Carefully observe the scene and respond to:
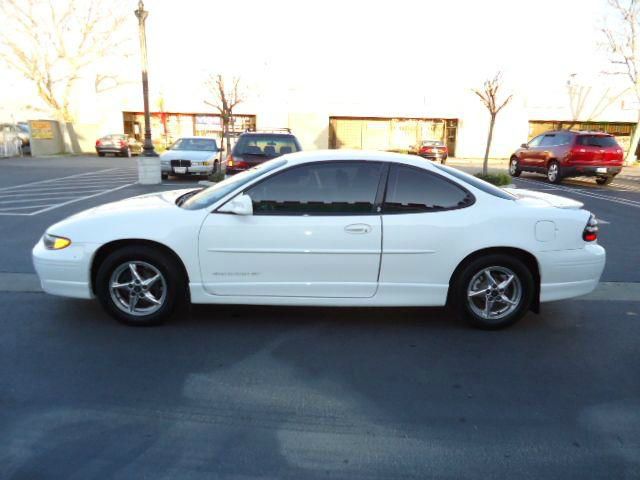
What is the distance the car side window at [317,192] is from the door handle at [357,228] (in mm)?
121

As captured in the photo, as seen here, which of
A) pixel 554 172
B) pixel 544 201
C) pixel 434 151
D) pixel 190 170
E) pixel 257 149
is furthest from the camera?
pixel 434 151

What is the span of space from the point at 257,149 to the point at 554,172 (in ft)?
34.4

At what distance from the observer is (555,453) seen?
269 centimetres

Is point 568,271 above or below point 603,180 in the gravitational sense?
above

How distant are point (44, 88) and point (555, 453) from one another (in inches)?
1574

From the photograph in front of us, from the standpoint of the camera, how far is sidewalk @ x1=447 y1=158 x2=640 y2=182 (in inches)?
817

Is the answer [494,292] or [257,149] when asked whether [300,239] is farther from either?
[257,149]

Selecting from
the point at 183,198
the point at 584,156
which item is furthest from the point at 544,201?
the point at 584,156

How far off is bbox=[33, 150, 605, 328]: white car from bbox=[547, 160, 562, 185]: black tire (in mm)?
12910

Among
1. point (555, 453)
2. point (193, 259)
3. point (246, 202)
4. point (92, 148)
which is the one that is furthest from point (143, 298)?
point (92, 148)

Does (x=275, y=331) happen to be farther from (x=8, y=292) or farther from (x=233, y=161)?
(x=233, y=161)

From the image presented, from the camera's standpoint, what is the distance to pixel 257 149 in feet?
35.0

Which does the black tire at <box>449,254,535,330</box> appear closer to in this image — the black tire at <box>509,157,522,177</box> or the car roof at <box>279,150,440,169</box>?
the car roof at <box>279,150,440,169</box>

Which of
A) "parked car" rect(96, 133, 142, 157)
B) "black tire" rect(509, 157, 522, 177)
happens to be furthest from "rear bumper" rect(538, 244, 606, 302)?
"parked car" rect(96, 133, 142, 157)
